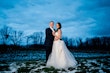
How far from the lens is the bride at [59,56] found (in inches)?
440

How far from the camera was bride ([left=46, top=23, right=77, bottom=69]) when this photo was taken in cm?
1117

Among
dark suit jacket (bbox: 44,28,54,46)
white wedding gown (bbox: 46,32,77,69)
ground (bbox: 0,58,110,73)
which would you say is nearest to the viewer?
ground (bbox: 0,58,110,73)

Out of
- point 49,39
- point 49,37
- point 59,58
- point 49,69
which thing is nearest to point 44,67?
point 49,69

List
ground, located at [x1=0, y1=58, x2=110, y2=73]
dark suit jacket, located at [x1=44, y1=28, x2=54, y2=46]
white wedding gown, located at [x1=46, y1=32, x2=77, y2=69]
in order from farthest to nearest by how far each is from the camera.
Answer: dark suit jacket, located at [x1=44, y1=28, x2=54, y2=46], white wedding gown, located at [x1=46, y1=32, x2=77, y2=69], ground, located at [x1=0, y1=58, x2=110, y2=73]

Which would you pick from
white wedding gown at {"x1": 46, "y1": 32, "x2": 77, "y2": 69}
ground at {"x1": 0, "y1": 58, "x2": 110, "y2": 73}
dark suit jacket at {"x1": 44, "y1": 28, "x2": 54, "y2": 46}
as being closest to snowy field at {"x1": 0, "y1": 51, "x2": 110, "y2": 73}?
ground at {"x1": 0, "y1": 58, "x2": 110, "y2": 73}

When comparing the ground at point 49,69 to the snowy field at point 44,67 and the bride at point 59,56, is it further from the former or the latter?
the bride at point 59,56

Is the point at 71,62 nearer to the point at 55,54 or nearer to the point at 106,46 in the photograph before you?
the point at 55,54

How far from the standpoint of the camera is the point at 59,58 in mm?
11320

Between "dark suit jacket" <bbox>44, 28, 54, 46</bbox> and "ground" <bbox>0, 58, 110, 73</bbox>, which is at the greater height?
"dark suit jacket" <bbox>44, 28, 54, 46</bbox>

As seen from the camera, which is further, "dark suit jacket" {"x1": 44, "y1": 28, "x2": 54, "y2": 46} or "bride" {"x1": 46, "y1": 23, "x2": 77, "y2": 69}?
"dark suit jacket" {"x1": 44, "y1": 28, "x2": 54, "y2": 46}

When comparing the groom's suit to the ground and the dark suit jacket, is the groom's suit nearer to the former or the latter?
the dark suit jacket

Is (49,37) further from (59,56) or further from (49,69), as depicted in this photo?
(49,69)

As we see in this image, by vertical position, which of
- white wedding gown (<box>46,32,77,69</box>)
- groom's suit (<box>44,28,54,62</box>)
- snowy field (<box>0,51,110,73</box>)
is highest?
groom's suit (<box>44,28,54,62</box>)

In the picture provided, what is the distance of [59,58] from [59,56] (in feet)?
0.43
